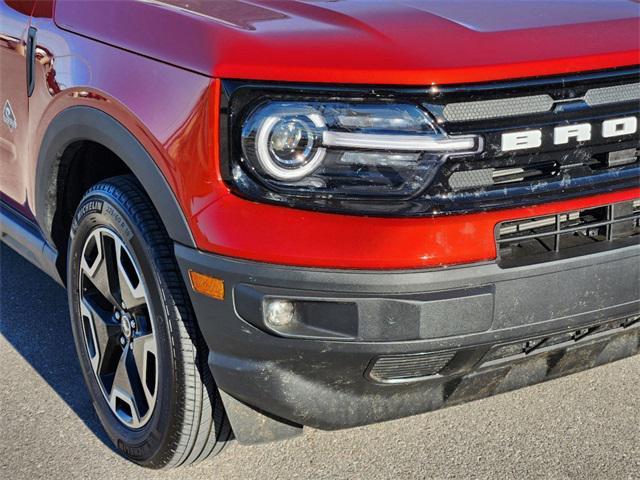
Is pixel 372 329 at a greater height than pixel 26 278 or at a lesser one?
greater

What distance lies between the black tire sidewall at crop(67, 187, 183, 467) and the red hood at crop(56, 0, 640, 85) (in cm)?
49

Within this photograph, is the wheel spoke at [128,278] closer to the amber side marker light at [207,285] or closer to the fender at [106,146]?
the fender at [106,146]

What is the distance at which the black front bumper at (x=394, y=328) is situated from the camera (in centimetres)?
232

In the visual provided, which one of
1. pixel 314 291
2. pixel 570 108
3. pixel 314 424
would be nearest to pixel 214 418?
pixel 314 424

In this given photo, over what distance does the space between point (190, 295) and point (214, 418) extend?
1.53 feet

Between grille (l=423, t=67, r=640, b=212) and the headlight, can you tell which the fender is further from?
grille (l=423, t=67, r=640, b=212)

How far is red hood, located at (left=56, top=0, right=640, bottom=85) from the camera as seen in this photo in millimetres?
2328

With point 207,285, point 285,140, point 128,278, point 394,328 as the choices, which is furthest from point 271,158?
point 128,278

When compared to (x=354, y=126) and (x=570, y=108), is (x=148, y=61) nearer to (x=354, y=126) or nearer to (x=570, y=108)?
(x=354, y=126)

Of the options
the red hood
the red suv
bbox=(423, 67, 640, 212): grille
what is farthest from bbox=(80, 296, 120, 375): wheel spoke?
bbox=(423, 67, 640, 212): grille

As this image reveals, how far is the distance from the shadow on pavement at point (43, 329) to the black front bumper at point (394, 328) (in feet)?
3.23

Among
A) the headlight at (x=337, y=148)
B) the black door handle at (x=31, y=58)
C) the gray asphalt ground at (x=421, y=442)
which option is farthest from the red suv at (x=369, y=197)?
the black door handle at (x=31, y=58)

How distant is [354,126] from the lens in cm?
234

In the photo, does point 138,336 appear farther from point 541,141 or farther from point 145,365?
point 541,141
